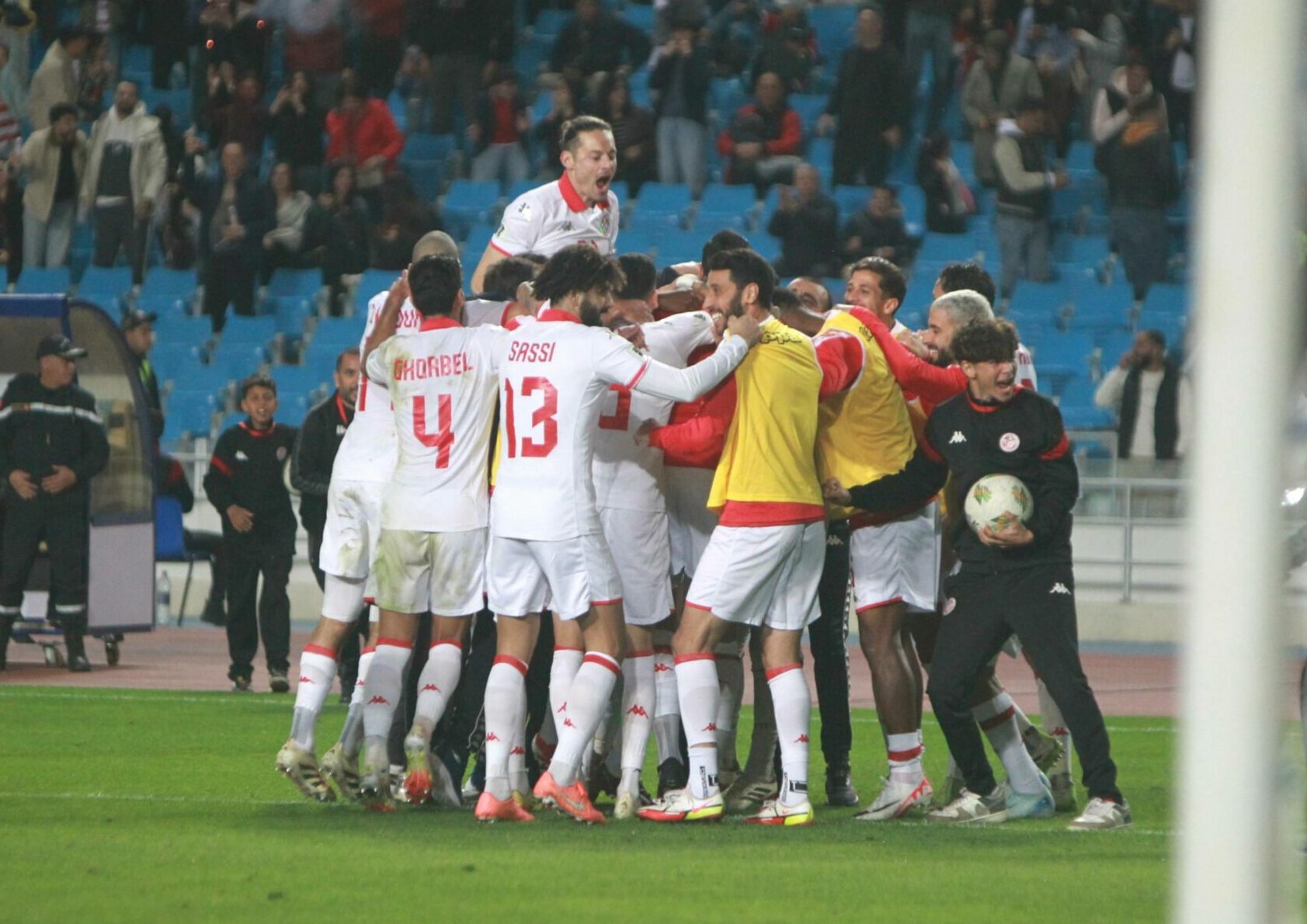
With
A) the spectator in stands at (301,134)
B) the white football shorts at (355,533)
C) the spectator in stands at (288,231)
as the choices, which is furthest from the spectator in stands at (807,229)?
the white football shorts at (355,533)

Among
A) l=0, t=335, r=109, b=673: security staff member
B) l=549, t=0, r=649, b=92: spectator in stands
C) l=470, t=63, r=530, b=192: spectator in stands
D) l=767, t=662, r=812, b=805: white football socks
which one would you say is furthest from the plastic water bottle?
l=767, t=662, r=812, b=805: white football socks

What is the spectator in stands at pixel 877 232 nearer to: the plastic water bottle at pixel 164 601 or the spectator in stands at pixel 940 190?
the spectator in stands at pixel 940 190

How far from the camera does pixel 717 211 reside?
67.7 feet

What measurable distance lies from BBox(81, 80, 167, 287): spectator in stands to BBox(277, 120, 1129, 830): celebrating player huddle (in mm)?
13754

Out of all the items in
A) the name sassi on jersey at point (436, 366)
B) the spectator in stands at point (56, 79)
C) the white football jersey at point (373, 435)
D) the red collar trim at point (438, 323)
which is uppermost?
the spectator in stands at point (56, 79)

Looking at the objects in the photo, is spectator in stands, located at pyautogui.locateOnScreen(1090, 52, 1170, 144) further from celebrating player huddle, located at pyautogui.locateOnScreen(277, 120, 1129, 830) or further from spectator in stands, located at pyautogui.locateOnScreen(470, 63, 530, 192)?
Answer: celebrating player huddle, located at pyautogui.locateOnScreen(277, 120, 1129, 830)

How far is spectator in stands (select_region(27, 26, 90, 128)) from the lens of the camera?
893 inches

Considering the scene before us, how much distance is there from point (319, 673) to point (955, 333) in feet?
9.36

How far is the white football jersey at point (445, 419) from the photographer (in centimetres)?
791

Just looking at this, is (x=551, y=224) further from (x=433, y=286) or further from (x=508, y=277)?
(x=433, y=286)

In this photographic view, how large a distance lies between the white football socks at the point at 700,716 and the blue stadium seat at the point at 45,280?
52.2ft

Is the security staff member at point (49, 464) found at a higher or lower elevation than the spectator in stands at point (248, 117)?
lower

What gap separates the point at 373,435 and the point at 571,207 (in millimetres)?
1421

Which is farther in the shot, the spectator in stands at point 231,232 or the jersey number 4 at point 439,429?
the spectator in stands at point 231,232
